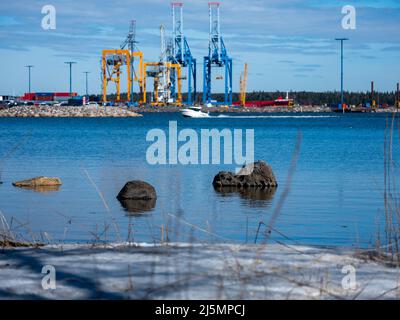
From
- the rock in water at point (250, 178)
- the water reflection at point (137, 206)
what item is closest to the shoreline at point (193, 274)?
the water reflection at point (137, 206)

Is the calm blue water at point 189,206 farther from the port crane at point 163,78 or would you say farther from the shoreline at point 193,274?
the port crane at point 163,78

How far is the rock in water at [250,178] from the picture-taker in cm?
1720

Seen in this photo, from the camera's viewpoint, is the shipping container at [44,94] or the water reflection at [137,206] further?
the shipping container at [44,94]

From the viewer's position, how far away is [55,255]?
197 inches

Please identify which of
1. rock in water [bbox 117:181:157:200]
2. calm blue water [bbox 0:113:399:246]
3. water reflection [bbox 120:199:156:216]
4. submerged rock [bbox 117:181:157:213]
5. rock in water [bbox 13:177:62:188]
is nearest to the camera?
calm blue water [bbox 0:113:399:246]

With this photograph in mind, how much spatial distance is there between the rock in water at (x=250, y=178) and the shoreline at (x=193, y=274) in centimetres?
1184

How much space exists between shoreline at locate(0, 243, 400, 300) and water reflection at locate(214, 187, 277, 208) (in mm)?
9091

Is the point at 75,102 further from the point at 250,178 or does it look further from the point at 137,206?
the point at 137,206

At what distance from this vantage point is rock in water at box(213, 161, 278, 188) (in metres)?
17.2

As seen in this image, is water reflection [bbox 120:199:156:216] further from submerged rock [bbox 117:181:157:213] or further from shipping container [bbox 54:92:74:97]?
shipping container [bbox 54:92:74:97]

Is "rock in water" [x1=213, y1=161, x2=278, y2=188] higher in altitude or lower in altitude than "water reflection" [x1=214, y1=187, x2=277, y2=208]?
higher

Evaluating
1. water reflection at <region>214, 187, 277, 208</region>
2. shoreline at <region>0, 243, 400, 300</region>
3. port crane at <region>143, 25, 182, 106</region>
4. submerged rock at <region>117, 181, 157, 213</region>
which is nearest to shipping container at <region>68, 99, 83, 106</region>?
port crane at <region>143, 25, 182, 106</region>

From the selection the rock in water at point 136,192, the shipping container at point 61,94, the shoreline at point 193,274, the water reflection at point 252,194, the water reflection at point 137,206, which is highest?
the shipping container at point 61,94
